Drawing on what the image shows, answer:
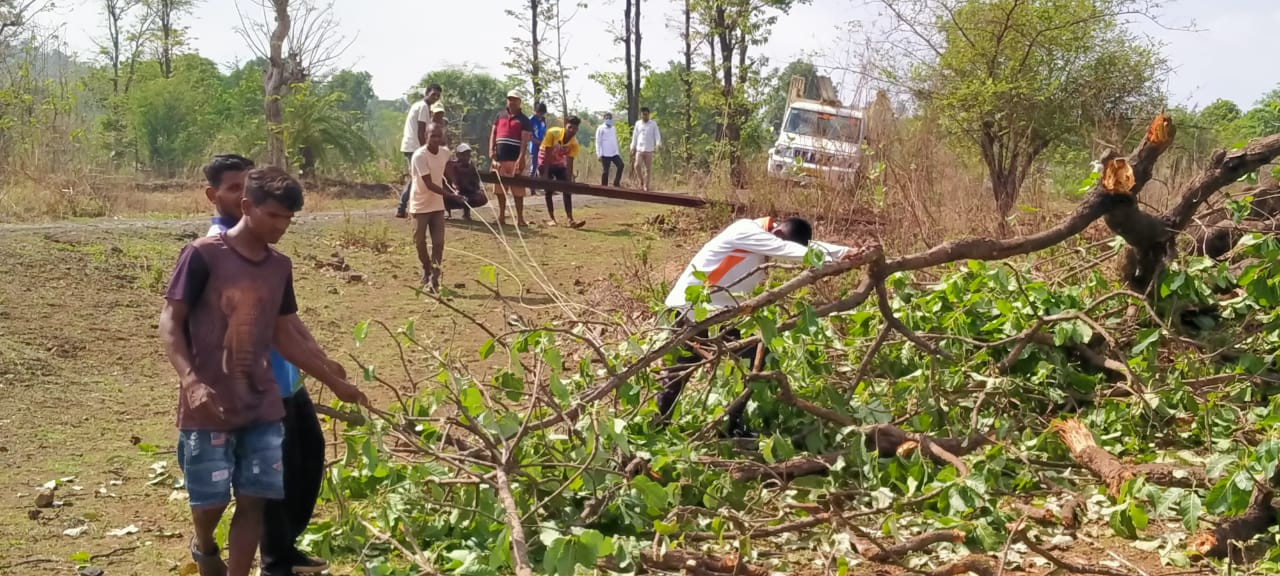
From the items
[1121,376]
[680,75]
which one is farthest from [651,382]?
[680,75]

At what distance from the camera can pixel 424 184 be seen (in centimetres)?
905

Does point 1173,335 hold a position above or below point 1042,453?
above

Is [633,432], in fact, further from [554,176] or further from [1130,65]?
[1130,65]

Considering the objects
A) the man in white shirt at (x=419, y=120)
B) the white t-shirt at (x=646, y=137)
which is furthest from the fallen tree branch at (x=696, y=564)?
the white t-shirt at (x=646, y=137)

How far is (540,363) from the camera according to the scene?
4355 millimetres

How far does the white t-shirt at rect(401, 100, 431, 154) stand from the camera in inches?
461

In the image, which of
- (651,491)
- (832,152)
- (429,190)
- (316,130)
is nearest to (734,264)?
(651,491)

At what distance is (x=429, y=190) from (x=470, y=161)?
2.61m

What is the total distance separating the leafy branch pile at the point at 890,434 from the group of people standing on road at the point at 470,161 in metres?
1.54

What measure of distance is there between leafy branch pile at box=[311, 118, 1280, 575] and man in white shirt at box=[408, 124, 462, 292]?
3.64 m

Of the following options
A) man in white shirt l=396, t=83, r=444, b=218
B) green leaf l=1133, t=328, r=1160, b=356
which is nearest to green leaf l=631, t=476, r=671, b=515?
green leaf l=1133, t=328, r=1160, b=356

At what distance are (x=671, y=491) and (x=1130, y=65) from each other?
12979 millimetres

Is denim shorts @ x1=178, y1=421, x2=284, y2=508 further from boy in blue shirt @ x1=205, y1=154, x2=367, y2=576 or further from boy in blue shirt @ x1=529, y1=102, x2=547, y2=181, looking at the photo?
boy in blue shirt @ x1=529, y1=102, x2=547, y2=181

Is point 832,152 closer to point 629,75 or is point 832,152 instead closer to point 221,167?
point 221,167
